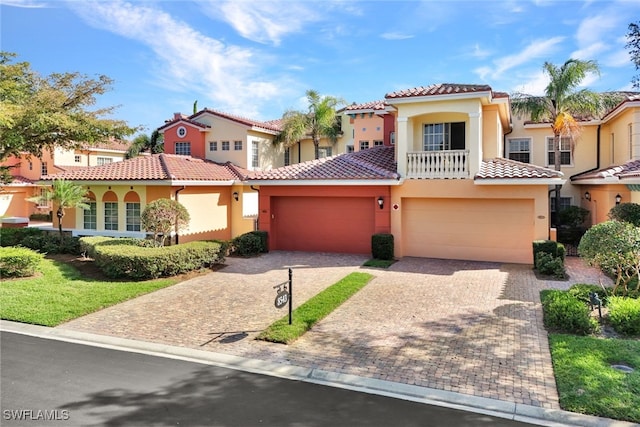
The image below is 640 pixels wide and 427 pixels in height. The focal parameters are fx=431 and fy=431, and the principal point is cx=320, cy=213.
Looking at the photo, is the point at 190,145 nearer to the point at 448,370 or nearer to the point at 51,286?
the point at 51,286

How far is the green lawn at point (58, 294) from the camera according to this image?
9.49 m

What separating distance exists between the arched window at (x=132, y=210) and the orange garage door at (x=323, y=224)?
567cm

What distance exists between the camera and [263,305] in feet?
33.8

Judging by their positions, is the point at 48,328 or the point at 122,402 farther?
the point at 48,328

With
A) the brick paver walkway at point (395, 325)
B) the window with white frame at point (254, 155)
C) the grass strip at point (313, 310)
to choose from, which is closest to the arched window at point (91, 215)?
the brick paver walkway at point (395, 325)

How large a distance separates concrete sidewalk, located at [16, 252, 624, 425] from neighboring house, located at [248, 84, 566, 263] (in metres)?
2.71

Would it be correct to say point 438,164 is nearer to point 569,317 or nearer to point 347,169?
point 347,169

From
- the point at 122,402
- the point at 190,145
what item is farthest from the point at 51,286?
the point at 190,145

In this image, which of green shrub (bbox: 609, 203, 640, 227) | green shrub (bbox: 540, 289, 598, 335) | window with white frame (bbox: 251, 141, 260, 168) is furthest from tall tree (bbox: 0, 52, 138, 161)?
green shrub (bbox: 609, 203, 640, 227)

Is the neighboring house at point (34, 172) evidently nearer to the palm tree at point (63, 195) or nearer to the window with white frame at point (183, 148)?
the window with white frame at point (183, 148)

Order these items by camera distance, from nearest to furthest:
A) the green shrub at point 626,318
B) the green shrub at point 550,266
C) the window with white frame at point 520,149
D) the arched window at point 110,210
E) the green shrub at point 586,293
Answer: the green shrub at point 626,318, the green shrub at point 586,293, the green shrub at point 550,266, the arched window at point 110,210, the window with white frame at point 520,149

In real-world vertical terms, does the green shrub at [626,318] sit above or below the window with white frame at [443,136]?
below

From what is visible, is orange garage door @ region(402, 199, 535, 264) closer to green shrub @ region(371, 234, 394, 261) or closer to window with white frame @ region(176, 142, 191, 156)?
green shrub @ region(371, 234, 394, 261)

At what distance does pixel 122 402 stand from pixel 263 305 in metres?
4.82
